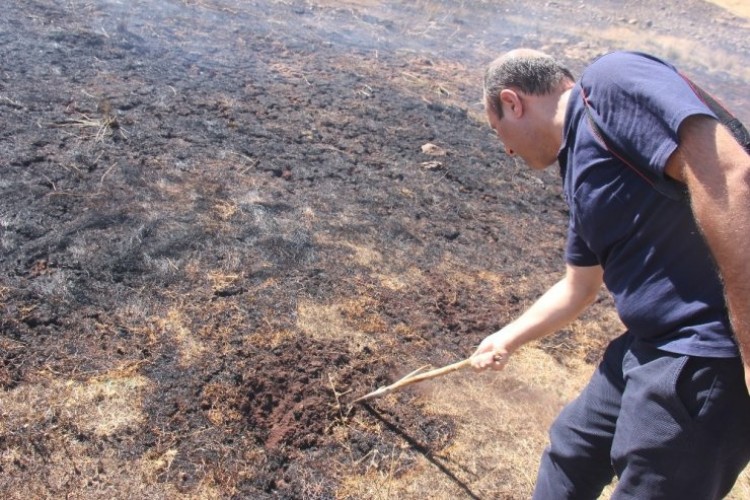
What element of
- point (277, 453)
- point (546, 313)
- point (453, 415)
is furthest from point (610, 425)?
point (277, 453)

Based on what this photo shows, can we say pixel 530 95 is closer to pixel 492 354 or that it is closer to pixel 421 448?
pixel 492 354

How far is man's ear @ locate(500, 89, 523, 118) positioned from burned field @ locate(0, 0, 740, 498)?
1.88 m

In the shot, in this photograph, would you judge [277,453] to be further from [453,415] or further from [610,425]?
[610,425]

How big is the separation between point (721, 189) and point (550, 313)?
3.09ft

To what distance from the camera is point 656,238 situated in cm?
165

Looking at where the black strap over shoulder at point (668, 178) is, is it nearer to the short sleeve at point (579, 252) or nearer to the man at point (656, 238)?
the man at point (656, 238)

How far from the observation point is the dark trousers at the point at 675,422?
1638mm

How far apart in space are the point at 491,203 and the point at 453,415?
3.03 m

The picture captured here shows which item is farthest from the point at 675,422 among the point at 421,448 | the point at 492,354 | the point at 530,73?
the point at 421,448

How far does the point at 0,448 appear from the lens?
101 inches

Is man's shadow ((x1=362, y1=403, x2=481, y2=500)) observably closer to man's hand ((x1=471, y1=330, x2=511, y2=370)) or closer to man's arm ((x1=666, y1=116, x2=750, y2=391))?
man's hand ((x1=471, y1=330, x2=511, y2=370))

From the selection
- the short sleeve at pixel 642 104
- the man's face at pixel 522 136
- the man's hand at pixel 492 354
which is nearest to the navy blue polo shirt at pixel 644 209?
the short sleeve at pixel 642 104

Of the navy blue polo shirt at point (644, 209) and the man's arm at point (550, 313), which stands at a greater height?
the navy blue polo shirt at point (644, 209)

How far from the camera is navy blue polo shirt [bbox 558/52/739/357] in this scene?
58.1 inches
